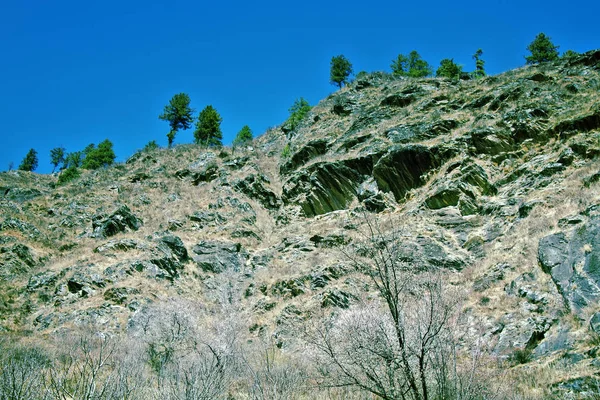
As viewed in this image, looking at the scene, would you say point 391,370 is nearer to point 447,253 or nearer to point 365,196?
point 447,253

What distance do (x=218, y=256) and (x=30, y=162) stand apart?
62.2 m

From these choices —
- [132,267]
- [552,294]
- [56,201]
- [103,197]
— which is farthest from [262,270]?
[56,201]

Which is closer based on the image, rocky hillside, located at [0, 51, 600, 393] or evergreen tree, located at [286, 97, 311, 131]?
rocky hillside, located at [0, 51, 600, 393]

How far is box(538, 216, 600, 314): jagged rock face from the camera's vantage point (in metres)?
13.1

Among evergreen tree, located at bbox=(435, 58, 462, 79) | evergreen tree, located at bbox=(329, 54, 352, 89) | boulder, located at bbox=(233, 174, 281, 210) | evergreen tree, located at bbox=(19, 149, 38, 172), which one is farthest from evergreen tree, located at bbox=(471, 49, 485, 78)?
evergreen tree, located at bbox=(19, 149, 38, 172)

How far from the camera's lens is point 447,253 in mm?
22031

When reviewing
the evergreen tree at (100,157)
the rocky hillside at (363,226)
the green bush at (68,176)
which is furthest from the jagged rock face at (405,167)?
the evergreen tree at (100,157)

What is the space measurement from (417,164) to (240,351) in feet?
64.0

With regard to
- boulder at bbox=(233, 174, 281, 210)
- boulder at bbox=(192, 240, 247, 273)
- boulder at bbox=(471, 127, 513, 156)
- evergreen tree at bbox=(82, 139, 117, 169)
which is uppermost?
evergreen tree at bbox=(82, 139, 117, 169)

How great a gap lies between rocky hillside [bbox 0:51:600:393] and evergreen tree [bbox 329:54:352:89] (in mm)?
22117

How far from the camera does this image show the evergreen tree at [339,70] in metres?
65.1

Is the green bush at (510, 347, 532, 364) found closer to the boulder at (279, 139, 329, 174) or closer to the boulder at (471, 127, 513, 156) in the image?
the boulder at (471, 127, 513, 156)

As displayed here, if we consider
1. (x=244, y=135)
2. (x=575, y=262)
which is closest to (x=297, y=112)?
(x=244, y=135)

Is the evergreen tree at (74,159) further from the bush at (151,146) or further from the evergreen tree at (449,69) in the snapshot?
the evergreen tree at (449,69)
